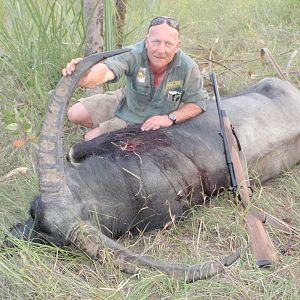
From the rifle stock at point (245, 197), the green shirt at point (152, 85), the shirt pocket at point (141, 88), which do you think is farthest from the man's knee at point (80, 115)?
the rifle stock at point (245, 197)

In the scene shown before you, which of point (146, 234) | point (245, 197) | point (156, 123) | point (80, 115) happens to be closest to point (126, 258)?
point (146, 234)

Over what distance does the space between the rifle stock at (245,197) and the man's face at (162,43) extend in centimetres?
47

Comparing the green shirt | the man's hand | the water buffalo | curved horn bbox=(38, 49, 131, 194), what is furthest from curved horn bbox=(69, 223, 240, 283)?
the green shirt

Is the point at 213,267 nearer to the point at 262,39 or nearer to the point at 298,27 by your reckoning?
the point at 262,39

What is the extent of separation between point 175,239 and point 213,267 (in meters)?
0.62

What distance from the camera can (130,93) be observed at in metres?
3.95

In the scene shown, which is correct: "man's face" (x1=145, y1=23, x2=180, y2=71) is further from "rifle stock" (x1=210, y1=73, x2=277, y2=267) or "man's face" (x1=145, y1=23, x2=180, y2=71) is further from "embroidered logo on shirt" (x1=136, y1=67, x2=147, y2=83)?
"rifle stock" (x1=210, y1=73, x2=277, y2=267)

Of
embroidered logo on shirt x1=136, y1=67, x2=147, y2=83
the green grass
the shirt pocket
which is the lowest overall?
the green grass

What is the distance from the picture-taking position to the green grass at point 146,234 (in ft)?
9.33

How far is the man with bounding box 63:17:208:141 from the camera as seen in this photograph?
3617 millimetres

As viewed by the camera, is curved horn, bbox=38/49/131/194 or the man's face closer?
curved horn, bbox=38/49/131/194

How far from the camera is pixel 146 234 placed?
348 cm

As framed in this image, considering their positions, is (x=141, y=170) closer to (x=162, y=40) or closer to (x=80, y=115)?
(x=162, y=40)

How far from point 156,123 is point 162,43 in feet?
1.70
